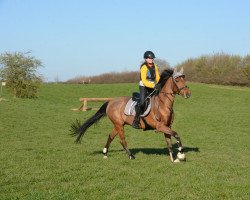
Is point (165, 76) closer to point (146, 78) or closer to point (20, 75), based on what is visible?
point (146, 78)

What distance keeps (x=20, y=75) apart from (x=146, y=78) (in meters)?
38.0

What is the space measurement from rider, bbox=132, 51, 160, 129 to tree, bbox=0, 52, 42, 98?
123ft

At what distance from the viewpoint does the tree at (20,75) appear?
47125 mm

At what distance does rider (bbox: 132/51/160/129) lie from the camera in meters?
11.6

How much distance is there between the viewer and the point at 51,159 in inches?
463

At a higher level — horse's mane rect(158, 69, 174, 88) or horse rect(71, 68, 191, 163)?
horse's mane rect(158, 69, 174, 88)

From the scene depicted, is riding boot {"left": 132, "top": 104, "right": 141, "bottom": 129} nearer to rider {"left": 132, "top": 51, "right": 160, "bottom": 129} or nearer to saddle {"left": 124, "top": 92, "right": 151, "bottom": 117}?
rider {"left": 132, "top": 51, "right": 160, "bottom": 129}

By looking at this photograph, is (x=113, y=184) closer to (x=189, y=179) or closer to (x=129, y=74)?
(x=189, y=179)

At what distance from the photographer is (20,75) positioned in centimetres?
4731

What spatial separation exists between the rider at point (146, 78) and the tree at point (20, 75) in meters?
37.4

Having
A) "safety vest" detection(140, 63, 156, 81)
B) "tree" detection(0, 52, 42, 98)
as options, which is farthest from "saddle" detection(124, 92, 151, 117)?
"tree" detection(0, 52, 42, 98)

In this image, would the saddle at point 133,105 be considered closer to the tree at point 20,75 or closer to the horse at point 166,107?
the horse at point 166,107

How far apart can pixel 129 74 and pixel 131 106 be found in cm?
7929

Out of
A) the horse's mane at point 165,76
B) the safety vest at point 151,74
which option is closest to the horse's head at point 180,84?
the horse's mane at point 165,76
